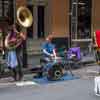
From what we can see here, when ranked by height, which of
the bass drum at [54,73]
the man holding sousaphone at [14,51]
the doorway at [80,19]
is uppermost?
the doorway at [80,19]

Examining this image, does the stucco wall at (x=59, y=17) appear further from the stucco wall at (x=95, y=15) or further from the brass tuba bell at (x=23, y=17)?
the brass tuba bell at (x=23, y=17)

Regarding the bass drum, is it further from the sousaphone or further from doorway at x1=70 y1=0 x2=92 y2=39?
doorway at x1=70 y1=0 x2=92 y2=39

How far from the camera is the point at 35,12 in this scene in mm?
21391

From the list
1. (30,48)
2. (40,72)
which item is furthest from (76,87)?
(30,48)

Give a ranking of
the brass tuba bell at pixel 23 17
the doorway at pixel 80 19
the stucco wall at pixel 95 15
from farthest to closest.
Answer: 1. the stucco wall at pixel 95 15
2. the doorway at pixel 80 19
3. the brass tuba bell at pixel 23 17

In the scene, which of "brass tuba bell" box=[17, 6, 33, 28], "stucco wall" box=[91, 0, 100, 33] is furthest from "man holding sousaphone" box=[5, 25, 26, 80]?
"stucco wall" box=[91, 0, 100, 33]

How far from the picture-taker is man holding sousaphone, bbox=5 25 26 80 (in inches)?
602

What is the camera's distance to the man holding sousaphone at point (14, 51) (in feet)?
50.1

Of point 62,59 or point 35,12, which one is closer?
point 62,59

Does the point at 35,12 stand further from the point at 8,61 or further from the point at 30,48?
the point at 8,61

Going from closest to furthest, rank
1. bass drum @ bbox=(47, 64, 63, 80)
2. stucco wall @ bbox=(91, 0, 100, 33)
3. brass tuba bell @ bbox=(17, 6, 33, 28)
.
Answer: bass drum @ bbox=(47, 64, 63, 80), brass tuba bell @ bbox=(17, 6, 33, 28), stucco wall @ bbox=(91, 0, 100, 33)

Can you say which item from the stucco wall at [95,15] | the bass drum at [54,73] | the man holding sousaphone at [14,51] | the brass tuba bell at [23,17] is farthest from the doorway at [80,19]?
the man holding sousaphone at [14,51]

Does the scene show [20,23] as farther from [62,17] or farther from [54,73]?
[62,17]

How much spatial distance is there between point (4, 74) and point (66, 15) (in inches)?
281
